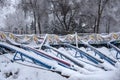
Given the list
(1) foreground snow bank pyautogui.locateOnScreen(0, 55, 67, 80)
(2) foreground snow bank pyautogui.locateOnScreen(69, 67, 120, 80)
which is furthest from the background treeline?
(2) foreground snow bank pyautogui.locateOnScreen(69, 67, 120, 80)

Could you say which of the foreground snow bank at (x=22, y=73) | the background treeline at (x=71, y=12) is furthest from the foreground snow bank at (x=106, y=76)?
the background treeline at (x=71, y=12)

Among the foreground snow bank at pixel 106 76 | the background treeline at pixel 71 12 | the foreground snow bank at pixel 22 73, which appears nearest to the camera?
the foreground snow bank at pixel 106 76

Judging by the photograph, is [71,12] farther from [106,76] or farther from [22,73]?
[106,76]

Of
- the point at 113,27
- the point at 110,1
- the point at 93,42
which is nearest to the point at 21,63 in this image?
the point at 93,42

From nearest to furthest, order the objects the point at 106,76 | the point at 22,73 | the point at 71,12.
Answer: the point at 106,76 → the point at 22,73 → the point at 71,12

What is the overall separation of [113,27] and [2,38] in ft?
149

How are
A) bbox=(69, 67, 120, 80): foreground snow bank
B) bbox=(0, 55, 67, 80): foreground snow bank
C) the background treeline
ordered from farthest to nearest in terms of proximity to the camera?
1. the background treeline
2. bbox=(0, 55, 67, 80): foreground snow bank
3. bbox=(69, 67, 120, 80): foreground snow bank

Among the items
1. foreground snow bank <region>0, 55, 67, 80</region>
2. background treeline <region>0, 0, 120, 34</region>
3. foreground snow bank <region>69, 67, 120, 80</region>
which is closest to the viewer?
foreground snow bank <region>69, 67, 120, 80</region>

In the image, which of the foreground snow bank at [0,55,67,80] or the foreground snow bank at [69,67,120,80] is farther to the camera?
the foreground snow bank at [0,55,67,80]

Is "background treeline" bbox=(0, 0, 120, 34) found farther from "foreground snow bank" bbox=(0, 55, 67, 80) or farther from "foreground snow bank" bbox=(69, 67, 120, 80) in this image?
"foreground snow bank" bbox=(69, 67, 120, 80)

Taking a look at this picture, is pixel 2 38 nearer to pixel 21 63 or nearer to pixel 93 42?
pixel 21 63

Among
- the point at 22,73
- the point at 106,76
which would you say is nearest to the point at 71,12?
the point at 22,73

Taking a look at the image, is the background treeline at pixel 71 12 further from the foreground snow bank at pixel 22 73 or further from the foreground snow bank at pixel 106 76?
the foreground snow bank at pixel 106 76

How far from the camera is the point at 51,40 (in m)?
20.2
